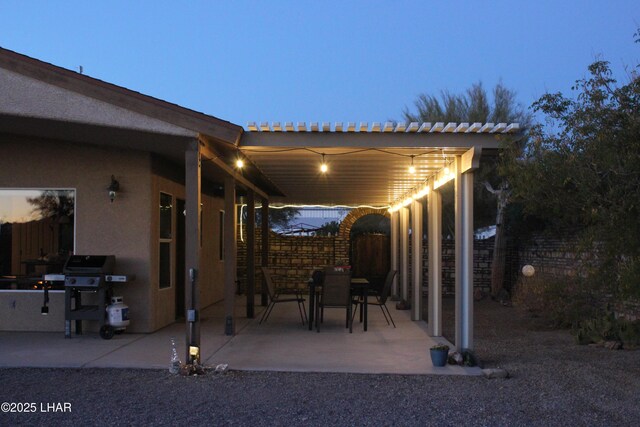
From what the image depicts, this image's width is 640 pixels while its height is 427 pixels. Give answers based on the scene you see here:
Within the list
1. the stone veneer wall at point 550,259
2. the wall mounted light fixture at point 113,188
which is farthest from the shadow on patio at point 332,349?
the stone veneer wall at point 550,259

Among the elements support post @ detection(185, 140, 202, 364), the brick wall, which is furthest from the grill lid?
the brick wall

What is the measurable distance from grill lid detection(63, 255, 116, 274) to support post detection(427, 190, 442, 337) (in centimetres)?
414

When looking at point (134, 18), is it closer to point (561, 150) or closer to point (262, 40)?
point (262, 40)

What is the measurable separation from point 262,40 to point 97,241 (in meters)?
20.0

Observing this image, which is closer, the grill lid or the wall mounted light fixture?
the grill lid

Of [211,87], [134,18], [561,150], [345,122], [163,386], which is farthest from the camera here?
[211,87]

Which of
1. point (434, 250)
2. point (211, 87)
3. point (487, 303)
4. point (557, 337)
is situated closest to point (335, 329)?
point (434, 250)

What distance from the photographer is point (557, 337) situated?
28.8 feet

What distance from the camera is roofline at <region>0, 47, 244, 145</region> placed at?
255 inches

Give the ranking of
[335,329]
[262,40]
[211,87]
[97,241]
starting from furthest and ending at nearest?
1. [211,87]
2. [262,40]
3. [335,329]
4. [97,241]

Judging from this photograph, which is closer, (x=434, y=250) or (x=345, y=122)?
(x=345, y=122)

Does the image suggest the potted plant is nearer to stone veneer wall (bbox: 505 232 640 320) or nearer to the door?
stone veneer wall (bbox: 505 232 640 320)

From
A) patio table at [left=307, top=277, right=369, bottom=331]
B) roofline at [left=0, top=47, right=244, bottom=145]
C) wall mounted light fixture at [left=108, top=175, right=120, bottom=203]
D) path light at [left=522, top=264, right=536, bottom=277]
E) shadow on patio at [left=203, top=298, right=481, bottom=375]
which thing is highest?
roofline at [left=0, top=47, right=244, bottom=145]

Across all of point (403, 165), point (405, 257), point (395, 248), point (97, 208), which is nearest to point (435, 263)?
point (403, 165)
